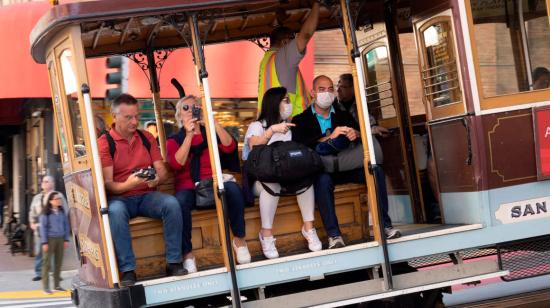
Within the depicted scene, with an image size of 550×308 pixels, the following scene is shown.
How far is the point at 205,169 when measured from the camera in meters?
6.11

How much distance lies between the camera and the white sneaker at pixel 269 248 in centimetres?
591

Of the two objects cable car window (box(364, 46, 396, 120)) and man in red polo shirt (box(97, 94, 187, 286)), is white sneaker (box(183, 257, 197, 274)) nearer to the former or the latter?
man in red polo shirt (box(97, 94, 187, 286))

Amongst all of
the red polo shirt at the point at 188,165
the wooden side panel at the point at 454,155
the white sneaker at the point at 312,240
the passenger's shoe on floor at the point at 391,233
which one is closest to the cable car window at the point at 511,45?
the wooden side panel at the point at 454,155

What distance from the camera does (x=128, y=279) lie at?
5.45 metres

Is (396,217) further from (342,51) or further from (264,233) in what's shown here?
(342,51)

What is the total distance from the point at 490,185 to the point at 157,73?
3536 mm

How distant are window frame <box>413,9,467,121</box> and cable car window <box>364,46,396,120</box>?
2.54 feet

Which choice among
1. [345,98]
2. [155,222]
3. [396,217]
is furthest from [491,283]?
[155,222]

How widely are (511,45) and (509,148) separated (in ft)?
2.81

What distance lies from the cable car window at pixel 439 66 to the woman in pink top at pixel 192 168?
1788 millimetres

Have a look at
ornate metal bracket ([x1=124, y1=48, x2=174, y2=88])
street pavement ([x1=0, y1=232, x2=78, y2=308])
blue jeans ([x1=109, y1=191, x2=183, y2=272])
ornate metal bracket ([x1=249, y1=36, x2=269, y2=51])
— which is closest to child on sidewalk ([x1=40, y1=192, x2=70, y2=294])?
street pavement ([x1=0, y1=232, x2=78, y2=308])

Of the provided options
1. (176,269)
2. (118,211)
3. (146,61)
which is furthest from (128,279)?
Result: (146,61)

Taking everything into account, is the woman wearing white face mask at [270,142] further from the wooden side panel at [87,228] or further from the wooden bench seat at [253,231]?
the wooden side panel at [87,228]

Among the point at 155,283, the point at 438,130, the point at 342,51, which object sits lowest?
the point at 155,283
